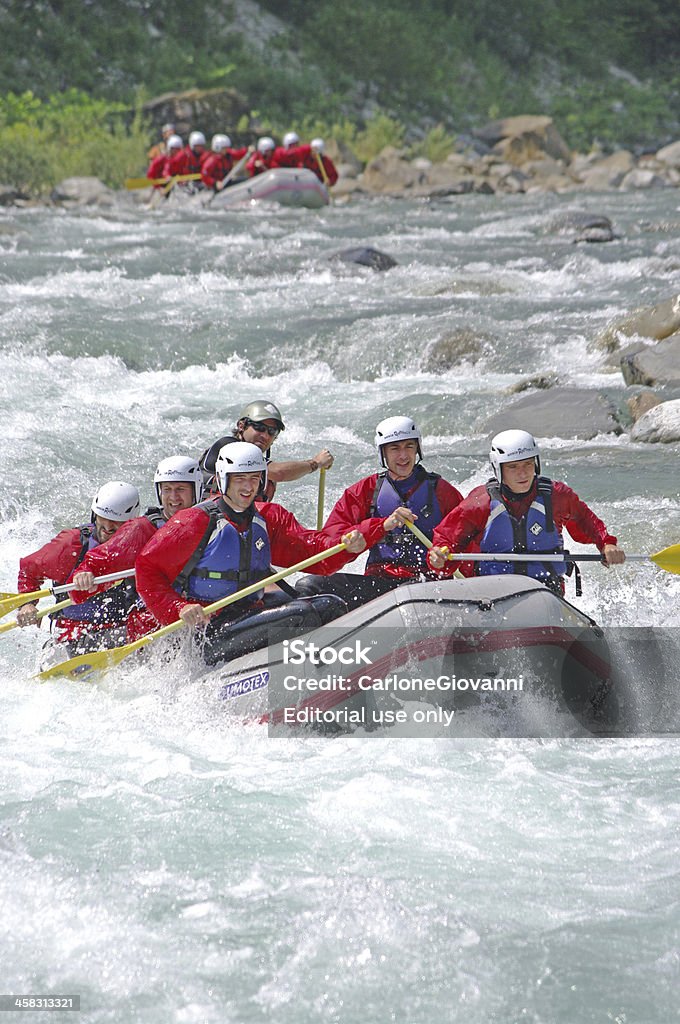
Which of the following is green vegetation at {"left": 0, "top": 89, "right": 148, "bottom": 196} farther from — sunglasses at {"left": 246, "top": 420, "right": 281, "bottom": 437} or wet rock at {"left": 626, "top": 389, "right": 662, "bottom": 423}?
sunglasses at {"left": 246, "top": 420, "right": 281, "bottom": 437}

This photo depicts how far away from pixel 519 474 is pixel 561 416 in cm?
427

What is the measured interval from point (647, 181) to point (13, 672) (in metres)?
20.9

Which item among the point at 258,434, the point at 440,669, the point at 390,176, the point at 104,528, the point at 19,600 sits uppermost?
the point at 390,176

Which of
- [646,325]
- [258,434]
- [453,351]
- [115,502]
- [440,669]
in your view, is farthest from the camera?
[453,351]

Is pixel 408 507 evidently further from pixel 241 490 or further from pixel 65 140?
pixel 65 140

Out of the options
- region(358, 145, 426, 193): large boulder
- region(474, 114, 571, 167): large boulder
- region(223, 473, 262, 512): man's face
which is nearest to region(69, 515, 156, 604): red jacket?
region(223, 473, 262, 512): man's face

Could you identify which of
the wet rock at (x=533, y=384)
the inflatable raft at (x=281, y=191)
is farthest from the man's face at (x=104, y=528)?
the inflatable raft at (x=281, y=191)

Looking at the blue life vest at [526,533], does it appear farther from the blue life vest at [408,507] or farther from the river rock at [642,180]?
the river rock at [642,180]

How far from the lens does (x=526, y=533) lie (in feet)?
20.3

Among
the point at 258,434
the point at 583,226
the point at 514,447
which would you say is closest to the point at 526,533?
the point at 514,447

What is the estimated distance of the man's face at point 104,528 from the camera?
6637 millimetres

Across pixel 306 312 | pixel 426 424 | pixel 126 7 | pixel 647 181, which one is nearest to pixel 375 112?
pixel 126 7

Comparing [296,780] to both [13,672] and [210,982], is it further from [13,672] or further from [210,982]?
[13,672]

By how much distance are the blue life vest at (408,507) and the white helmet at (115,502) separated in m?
→ 1.29
